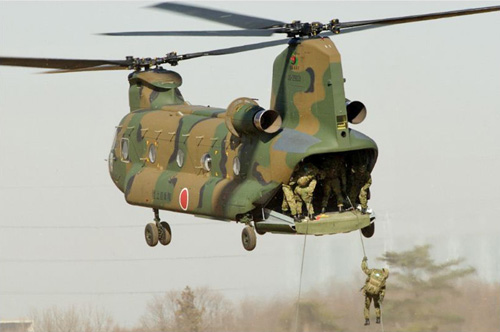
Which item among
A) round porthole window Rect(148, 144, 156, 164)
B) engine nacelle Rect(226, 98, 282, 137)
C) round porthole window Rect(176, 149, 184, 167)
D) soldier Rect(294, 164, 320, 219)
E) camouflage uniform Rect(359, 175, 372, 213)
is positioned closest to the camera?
soldier Rect(294, 164, 320, 219)

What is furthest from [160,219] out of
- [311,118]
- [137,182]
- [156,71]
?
[311,118]

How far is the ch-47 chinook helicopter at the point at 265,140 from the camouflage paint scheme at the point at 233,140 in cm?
2

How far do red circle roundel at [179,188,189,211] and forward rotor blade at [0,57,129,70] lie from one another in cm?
462

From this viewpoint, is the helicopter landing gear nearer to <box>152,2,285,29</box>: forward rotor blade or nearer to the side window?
the side window

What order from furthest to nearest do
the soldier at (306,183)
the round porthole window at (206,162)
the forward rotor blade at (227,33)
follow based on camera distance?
the round porthole window at (206,162)
the soldier at (306,183)
the forward rotor blade at (227,33)

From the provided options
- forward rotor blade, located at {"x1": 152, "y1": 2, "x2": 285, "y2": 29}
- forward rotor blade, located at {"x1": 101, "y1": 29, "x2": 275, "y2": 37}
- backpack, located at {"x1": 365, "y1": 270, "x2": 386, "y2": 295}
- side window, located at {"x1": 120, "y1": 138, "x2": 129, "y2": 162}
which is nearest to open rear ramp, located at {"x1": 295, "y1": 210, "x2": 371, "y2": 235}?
backpack, located at {"x1": 365, "y1": 270, "x2": 386, "y2": 295}

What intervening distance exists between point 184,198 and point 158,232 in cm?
270

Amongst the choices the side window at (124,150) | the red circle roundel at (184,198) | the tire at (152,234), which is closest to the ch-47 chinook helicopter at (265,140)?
the red circle roundel at (184,198)

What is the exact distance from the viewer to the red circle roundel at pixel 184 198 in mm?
40000

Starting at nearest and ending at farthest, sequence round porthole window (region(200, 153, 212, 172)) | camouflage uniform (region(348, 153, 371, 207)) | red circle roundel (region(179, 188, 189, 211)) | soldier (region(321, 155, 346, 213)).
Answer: soldier (region(321, 155, 346, 213)) → camouflage uniform (region(348, 153, 371, 207)) → round porthole window (region(200, 153, 212, 172)) → red circle roundel (region(179, 188, 189, 211))

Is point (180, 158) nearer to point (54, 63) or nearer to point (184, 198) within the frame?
point (184, 198)

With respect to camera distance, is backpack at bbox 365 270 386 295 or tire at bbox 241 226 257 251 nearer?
backpack at bbox 365 270 386 295

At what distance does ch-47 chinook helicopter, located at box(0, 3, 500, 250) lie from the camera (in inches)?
1444

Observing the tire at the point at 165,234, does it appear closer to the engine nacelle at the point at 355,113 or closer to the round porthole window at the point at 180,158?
the round porthole window at the point at 180,158
